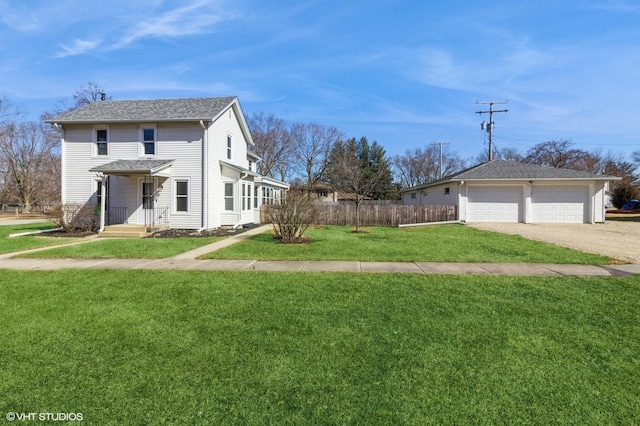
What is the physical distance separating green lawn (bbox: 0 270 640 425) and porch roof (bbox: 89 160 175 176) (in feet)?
30.4

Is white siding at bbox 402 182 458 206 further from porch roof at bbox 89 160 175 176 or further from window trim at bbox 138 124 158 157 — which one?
window trim at bbox 138 124 158 157

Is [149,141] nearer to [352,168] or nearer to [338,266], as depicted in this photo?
[338,266]

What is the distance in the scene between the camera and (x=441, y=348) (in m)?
3.43

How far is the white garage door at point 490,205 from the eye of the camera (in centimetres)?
2130

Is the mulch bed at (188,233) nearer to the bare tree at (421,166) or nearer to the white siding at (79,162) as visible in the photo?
the white siding at (79,162)

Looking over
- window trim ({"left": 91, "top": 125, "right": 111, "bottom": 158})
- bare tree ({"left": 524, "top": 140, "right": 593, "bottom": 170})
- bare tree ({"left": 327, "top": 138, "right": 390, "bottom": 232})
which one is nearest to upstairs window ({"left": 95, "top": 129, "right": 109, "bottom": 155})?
window trim ({"left": 91, "top": 125, "right": 111, "bottom": 158})

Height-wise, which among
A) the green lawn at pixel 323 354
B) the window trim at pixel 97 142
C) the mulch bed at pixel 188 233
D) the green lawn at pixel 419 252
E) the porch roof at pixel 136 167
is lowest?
the green lawn at pixel 323 354

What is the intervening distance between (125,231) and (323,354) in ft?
46.3

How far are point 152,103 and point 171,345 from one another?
57.2 feet

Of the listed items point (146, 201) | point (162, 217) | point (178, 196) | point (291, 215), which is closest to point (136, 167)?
point (146, 201)

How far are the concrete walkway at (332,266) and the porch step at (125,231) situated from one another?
585cm

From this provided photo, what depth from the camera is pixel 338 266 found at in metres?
7.42

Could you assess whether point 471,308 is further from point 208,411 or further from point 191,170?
point 191,170

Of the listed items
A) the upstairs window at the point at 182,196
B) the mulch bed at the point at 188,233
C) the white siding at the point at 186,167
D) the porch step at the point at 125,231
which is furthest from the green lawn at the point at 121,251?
the upstairs window at the point at 182,196
